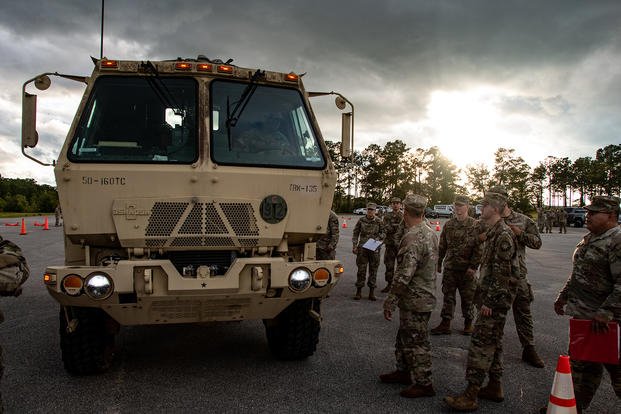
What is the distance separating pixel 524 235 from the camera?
4867 mm

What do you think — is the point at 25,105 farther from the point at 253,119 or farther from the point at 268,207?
the point at 268,207

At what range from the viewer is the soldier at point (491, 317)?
380 centimetres

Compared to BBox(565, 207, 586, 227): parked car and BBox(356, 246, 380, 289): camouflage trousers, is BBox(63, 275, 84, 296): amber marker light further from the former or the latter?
BBox(565, 207, 586, 227): parked car

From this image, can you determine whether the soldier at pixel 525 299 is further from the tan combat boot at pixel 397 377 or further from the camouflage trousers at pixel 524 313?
the tan combat boot at pixel 397 377

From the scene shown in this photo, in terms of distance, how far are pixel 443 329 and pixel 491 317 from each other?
2215 millimetres

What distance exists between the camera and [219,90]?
14.5ft

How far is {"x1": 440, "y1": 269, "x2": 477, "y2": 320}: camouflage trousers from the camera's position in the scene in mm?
6098

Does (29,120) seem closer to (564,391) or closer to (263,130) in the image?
(263,130)

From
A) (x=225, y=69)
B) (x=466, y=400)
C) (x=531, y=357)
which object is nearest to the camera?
(x=466, y=400)

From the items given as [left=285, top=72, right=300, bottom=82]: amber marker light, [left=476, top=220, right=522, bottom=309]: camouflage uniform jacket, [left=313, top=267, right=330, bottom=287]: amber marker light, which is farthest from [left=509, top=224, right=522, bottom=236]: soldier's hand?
[left=285, top=72, right=300, bottom=82]: amber marker light

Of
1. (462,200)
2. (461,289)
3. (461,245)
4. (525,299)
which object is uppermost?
(462,200)

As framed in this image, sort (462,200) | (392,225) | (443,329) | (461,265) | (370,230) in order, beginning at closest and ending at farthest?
1. (443,329)
2. (461,265)
3. (462,200)
4. (370,230)
5. (392,225)

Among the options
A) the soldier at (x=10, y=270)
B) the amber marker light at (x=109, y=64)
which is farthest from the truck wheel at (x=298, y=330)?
the amber marker light at (x=109, y=64)

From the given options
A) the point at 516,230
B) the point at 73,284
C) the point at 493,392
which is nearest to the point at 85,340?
the point at 73,284
